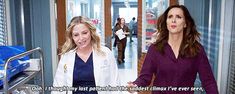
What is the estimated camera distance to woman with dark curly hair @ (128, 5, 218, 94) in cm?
147

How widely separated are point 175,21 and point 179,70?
285mm

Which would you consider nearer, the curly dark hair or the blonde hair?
the curly dark hair

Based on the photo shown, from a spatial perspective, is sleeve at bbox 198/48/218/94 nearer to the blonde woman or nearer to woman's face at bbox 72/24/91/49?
the blonde woman

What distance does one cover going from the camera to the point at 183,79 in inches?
58.9

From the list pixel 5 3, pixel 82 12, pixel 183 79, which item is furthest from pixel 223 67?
pixel 5 3

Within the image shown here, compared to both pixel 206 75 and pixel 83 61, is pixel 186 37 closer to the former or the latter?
pixel 206 75

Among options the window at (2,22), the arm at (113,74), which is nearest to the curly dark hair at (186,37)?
the arm at (113,74)

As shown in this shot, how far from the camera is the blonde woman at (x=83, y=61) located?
1580mm

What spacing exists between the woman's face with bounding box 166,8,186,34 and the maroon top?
10 centimetres

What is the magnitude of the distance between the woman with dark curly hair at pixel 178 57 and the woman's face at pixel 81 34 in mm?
396

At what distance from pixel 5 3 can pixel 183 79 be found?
201 centimetres

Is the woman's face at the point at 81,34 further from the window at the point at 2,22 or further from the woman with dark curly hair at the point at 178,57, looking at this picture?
the window at the point at 2,22

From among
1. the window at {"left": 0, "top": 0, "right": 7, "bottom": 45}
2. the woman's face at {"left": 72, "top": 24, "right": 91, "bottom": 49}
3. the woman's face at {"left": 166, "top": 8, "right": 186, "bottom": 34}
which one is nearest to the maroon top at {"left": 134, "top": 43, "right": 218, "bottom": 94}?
the woman's face at {"left": 166, "top": 8, "right": 186, "bottom": 34}

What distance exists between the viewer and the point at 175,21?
1504 mm
